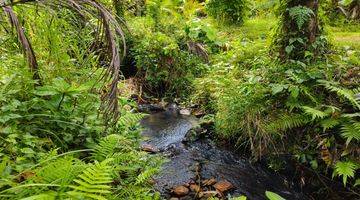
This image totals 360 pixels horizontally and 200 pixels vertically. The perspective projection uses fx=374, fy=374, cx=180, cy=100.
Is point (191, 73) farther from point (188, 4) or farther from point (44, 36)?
point (44, 36)

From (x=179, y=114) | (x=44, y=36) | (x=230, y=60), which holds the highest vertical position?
(x=44, y=36)

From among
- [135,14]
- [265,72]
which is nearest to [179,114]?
[265,72]

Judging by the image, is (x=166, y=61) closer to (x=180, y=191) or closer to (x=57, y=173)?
(x=180, y=191)

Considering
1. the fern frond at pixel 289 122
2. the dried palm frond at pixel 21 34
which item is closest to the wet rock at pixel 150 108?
the fern frond at pixel 289 122

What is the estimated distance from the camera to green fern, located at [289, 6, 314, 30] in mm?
4164

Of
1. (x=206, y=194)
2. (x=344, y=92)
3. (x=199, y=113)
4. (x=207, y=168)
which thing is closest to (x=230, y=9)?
(x=199, y=113)

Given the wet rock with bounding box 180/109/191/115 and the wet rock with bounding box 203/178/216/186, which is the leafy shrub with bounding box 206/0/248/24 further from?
the wet rock with bounding box 203/178/216/186

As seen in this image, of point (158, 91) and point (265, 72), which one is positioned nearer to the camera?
point (265, 72)

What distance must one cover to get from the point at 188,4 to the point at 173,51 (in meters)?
2.69

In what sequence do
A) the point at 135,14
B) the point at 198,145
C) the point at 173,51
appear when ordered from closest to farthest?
the point at 198,145, the point at 173,51, the point at 135,14

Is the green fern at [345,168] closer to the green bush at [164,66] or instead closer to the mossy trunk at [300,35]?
the mossy trunk at [300,35]

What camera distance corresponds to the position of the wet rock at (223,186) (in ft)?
12.4

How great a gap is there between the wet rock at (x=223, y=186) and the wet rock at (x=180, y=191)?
1.06 ft

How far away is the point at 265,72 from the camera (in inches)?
182
